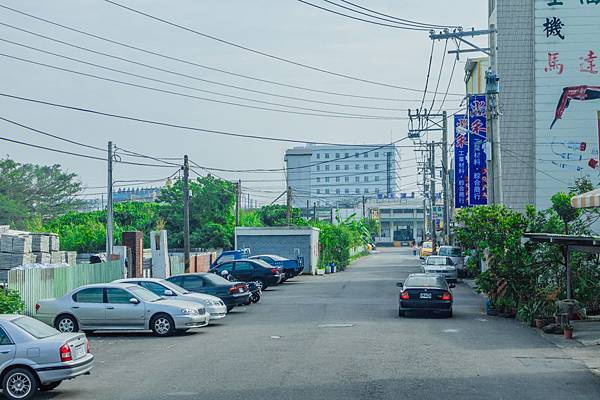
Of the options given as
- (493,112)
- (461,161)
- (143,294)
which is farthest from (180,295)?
(461,161)

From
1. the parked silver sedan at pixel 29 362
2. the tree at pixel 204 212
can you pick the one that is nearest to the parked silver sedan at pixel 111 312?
the parked silver sedan at pixel 29 362

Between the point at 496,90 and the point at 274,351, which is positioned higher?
the point at 496,90

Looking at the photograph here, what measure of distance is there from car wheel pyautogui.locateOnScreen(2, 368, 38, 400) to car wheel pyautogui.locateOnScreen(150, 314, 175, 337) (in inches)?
377

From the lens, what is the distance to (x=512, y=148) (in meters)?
47.7

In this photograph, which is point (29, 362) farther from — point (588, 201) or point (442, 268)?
point (442, 268)

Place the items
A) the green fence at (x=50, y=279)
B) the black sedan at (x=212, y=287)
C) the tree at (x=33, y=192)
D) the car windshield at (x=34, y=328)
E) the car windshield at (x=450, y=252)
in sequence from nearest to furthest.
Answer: the car windshield at (x=34, y=328)
the green fence at (x=50, y=279)
the black sedan at (x=212, y=287)
the car windshield at (x=450, y=252)
the tree at (x=33, y=192)

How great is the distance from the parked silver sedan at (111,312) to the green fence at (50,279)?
3587mm

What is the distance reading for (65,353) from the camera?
1416 cm

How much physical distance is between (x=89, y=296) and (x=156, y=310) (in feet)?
5.94

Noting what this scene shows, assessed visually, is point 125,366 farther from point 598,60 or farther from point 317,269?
point 317,269

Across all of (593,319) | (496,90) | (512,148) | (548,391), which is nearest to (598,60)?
(512,148)

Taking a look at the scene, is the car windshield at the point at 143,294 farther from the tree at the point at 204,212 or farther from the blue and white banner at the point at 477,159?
the tree at the point at 204,212

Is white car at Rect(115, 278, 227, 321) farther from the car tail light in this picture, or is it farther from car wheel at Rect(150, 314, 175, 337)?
the car tail light

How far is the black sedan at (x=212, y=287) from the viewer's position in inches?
1171
